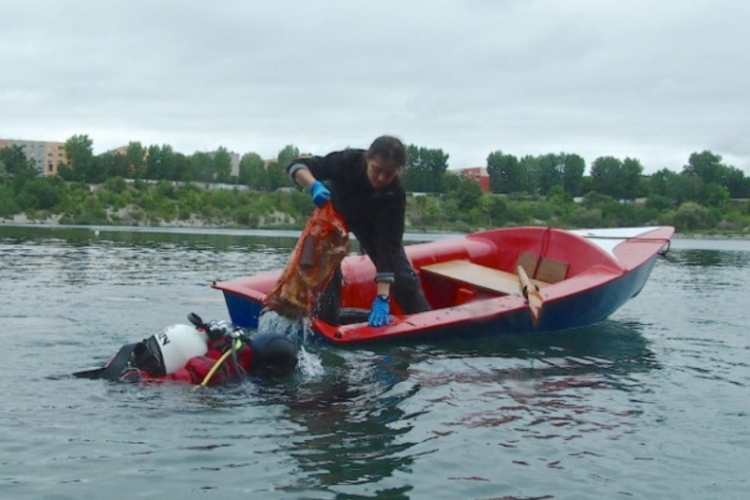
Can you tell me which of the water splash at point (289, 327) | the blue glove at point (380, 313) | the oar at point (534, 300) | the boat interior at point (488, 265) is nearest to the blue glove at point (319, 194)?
the water splash at point (289, 327)

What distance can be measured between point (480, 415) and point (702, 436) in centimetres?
130

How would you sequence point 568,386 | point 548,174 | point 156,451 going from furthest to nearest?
1. point 548,174
2. point 568,386
3. point 156,451

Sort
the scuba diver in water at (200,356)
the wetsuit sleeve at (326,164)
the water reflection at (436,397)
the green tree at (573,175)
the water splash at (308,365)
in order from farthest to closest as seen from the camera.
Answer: the green tree at (573,175), the wetsuit sleeve at (326,164), the water splash at (308,365), the scuba diver in water at (200,356), the water reflection at (436,397)

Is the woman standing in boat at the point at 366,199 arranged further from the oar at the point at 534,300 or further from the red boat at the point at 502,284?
the oar at the point at 534,300

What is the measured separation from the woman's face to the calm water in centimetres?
144

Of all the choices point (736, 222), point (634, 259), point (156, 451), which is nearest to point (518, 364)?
point (634, 259)

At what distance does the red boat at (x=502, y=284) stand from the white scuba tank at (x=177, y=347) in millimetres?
1640

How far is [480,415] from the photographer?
5.66 meters

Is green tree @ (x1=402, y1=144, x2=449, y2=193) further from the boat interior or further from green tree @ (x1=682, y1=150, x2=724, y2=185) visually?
the boat interior

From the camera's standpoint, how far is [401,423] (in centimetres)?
544

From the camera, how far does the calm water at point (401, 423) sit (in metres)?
4.35

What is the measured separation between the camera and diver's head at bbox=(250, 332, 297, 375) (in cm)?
620

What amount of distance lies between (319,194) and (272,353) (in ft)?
4.61

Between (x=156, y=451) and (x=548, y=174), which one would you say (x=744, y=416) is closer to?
(x=156, y=451)
